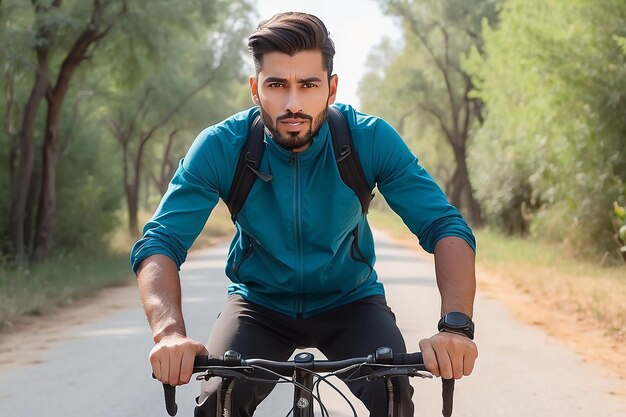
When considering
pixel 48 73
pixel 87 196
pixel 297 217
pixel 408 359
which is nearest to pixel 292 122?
pixel 297 217

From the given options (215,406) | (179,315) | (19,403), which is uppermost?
(179,315)

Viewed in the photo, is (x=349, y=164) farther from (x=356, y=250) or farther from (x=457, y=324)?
(x=457, y=324)

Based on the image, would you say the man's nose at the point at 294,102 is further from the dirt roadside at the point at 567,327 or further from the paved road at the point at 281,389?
the dirt roadside at the point at 567,327

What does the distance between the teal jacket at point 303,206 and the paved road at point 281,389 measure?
337cm

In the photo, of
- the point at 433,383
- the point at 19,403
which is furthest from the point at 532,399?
the point at 19,403

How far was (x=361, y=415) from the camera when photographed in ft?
23.0

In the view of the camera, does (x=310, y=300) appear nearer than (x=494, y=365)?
Yes

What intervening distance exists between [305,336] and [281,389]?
14.1 ft

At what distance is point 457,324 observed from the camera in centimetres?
299

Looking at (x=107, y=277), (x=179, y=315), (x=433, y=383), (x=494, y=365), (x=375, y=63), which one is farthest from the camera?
(x=375, y=63)

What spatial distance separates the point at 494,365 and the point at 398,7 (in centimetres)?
3130

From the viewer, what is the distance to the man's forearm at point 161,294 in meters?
3.07

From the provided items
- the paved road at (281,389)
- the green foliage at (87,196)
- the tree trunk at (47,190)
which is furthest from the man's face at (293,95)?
the green foliage at (87,196)

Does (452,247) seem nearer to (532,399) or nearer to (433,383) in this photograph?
(532,399)
